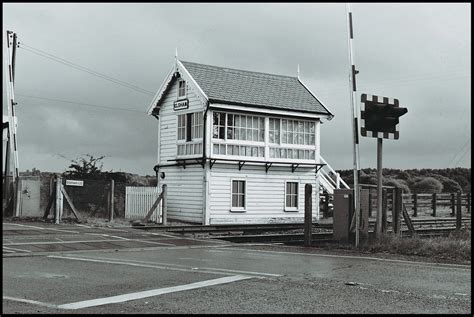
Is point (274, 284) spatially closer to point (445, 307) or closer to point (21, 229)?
point (445, 307)

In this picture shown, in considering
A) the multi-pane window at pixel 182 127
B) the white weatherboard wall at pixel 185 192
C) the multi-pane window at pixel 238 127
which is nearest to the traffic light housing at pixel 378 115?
the multi-pane window at pixel 238 127

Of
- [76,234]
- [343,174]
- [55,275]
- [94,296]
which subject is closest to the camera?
[94,296]

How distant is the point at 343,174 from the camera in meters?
53.1

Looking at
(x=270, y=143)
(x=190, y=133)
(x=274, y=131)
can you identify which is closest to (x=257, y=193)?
(x=270, y=143)

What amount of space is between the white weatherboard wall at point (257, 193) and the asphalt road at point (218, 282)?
1315 centimetres

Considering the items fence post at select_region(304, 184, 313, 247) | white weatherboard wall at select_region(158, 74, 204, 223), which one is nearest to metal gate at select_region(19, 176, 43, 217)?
white weatherboard wall at select_region(158, 74, 204, 223)

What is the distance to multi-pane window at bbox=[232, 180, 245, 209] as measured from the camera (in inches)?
1141

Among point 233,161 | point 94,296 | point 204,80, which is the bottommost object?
point 94,296

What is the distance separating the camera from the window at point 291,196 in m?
31.0

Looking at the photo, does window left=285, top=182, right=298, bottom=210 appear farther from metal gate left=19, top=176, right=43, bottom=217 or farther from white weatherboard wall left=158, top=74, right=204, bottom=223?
metal gate left=19, top=176, right=43, bottom=217

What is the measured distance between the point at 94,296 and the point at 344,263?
5.70m

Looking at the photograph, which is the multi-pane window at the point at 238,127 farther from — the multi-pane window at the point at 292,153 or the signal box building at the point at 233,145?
the multi-pane window at the point at 292,153

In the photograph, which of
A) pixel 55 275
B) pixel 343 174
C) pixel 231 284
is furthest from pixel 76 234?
pixel 343 174

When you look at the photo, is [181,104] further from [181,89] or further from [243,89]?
[243,89]
